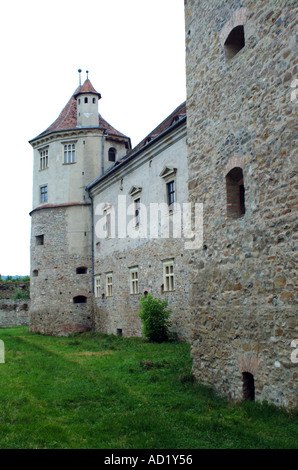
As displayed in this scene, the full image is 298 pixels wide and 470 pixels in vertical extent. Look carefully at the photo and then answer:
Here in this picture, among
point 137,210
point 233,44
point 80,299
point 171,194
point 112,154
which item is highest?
point 112,154

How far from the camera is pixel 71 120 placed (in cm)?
2827

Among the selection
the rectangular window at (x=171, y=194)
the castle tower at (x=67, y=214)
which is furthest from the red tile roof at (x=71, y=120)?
the rectangular window at (x=171, y=194)

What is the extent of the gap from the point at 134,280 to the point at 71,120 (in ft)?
41.2

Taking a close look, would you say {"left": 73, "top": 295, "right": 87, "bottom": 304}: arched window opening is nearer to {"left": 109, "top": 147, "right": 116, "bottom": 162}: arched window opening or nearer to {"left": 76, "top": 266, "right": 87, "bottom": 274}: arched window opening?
{"left": 76, "top": 266, "right": 87, "bottom": 274}: arched window opening

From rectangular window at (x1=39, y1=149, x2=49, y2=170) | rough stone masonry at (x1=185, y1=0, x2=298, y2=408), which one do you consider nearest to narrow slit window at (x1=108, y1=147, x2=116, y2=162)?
rectangular window at (x1=39, y1=149, x2=49, y2=170)

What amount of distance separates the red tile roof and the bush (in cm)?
1368

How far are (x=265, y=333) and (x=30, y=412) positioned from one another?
4.37 metres

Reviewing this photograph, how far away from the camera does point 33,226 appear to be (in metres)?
27.7

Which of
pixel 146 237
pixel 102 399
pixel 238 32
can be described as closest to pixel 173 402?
pixel 102 399

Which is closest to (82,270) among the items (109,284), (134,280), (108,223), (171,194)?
(109,284)

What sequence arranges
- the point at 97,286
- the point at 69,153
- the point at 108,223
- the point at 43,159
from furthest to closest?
the point at 43,159, the point at 69,153, the point at 97,286, the point at 108,223

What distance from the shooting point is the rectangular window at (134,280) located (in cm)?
2086

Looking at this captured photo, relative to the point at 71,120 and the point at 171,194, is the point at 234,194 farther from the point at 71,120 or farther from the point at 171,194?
the point at 71,120

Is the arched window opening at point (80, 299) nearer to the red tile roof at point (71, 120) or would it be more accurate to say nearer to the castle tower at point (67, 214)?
the castle tower at point (67, 214)
